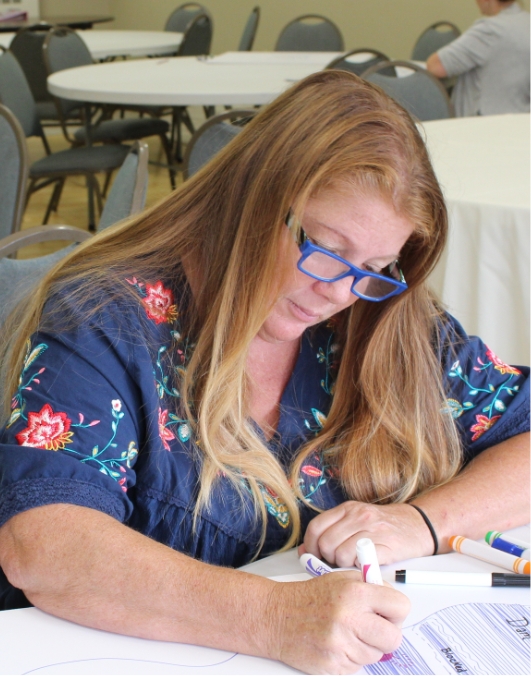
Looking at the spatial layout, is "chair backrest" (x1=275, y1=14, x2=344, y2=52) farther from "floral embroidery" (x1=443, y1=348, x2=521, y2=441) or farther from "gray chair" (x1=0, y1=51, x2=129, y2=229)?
"floral embroidery" (x1=443, y1=348, x2=521, y2=441)

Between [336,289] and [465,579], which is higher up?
[336,289]

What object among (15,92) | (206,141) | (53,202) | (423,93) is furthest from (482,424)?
(53,202)

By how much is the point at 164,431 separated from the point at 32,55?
194 inches

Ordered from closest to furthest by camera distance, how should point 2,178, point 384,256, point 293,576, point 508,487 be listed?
point 293,576
point 384,256
point 508,487
point 2,178

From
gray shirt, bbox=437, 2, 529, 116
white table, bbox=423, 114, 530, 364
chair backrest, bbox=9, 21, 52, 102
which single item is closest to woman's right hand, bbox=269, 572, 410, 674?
white table, bbox=423, 114, 530, 364

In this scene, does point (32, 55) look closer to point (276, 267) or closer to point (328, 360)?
point (328, 360)

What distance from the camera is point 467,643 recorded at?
0.81 metres

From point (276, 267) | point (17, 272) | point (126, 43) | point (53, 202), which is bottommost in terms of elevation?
point (53, 202)

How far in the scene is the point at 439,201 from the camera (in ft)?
3.48

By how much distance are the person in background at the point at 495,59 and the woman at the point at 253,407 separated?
3.22 metres

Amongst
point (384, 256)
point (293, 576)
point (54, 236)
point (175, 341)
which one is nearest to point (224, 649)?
point (293, 576)

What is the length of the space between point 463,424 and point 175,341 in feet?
1.59

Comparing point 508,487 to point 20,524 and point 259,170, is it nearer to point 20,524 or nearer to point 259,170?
point 259,170

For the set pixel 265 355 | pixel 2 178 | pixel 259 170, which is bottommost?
pixel 2 178
